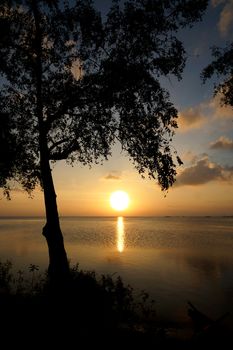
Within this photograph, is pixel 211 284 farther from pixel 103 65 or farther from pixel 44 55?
pixel 44 55

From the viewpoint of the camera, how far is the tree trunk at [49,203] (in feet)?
65.6

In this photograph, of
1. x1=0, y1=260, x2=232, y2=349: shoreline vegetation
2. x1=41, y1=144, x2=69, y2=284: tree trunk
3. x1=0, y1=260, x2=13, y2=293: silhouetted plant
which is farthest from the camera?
x1=41, y1=144, x2=69, y2=284: tree trunk

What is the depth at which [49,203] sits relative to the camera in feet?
67.6

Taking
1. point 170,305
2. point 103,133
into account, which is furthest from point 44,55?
point 170,305

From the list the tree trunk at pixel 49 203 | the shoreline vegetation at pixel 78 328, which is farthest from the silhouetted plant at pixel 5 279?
the shoreline vegetation at pixel 78 328

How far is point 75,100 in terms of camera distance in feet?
68.7

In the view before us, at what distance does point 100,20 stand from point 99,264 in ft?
89.3

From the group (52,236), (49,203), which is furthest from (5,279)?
(49,203)

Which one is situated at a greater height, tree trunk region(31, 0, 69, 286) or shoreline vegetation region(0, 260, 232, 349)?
tree trunk region(31, 0, 69, 286)

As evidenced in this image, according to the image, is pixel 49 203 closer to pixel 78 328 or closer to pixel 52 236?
pixel 52 236

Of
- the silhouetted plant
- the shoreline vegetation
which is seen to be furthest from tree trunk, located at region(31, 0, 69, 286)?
the shoreline vegetation

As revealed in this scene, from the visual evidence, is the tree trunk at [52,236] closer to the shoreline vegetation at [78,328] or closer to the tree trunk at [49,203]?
the tree trunk at [49,203]

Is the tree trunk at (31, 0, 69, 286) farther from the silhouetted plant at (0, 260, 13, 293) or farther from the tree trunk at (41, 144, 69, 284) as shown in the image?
the silhouetted plant at (0, 260, 13, 293)

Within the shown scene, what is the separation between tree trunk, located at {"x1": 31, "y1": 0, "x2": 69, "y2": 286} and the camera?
20.0m
